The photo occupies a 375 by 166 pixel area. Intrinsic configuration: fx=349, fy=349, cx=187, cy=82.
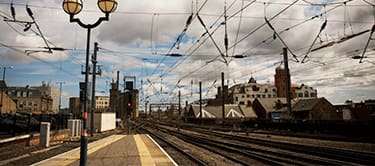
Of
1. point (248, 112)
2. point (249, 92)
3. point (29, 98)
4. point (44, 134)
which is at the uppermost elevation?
point (249, 92)

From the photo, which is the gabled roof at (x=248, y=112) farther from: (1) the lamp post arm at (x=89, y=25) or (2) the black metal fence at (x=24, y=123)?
(1) the lamp post arm at (x=89, y=25)

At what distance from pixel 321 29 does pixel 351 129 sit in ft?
46.6

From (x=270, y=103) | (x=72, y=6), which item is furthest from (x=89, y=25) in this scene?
(x=270, y=103)

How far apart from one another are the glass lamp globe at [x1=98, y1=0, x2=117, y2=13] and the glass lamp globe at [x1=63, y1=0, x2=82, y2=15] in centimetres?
52

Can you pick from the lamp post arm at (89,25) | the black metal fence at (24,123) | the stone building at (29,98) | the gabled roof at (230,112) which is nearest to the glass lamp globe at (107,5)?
the lamp post arm at (89,25)

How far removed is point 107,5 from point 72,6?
34.5 inches

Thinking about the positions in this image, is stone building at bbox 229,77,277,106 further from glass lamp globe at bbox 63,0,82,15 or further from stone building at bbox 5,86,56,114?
glass lamp globe at bbox 63,0,82,15

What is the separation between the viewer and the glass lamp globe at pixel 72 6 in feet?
29.1

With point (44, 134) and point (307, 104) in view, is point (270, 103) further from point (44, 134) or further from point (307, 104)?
point (44, 134)

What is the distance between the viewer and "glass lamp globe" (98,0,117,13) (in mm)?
8977

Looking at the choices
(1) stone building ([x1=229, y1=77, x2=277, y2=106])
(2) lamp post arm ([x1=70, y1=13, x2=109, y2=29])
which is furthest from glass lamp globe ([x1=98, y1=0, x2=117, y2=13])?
(1) stone building ([x1=229, y1=77, x2=277, y2=106])

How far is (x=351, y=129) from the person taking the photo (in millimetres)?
30625

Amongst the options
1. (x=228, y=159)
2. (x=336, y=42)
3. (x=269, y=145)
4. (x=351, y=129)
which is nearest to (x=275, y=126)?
(x=351, y=129)

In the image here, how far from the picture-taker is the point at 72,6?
29.2 feet
